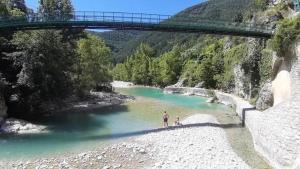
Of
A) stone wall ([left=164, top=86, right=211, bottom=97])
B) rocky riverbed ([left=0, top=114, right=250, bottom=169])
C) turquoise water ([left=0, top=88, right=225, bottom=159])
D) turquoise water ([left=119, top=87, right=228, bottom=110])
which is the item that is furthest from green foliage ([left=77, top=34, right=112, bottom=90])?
rocky riverbed ([left=0, top=114, right=250, bottom=169])

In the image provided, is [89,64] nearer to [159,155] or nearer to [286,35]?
[286,35]

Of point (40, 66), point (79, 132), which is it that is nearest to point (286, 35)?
point (79, 132)

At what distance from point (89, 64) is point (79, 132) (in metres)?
29.0

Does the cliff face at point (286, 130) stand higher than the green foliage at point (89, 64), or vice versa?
the green foliage at point (89, 64)

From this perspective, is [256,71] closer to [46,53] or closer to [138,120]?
[138,120]

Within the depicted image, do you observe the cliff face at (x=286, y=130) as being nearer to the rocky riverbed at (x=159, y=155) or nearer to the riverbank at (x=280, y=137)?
the riverbank at (x=280, y=137)

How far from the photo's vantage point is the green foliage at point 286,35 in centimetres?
3130

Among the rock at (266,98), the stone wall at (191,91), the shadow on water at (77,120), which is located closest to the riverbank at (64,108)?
the shadow on water at (77,120)

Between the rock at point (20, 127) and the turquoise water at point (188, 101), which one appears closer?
the rock at point (20, 127)

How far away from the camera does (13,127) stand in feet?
116

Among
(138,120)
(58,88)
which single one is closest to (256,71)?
(138,120)

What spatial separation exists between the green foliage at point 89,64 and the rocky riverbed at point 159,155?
97.2ft

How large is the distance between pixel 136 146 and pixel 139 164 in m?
4.33

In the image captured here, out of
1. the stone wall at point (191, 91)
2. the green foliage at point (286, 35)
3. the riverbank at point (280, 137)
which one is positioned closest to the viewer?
the riverbank at point (280, 137)
